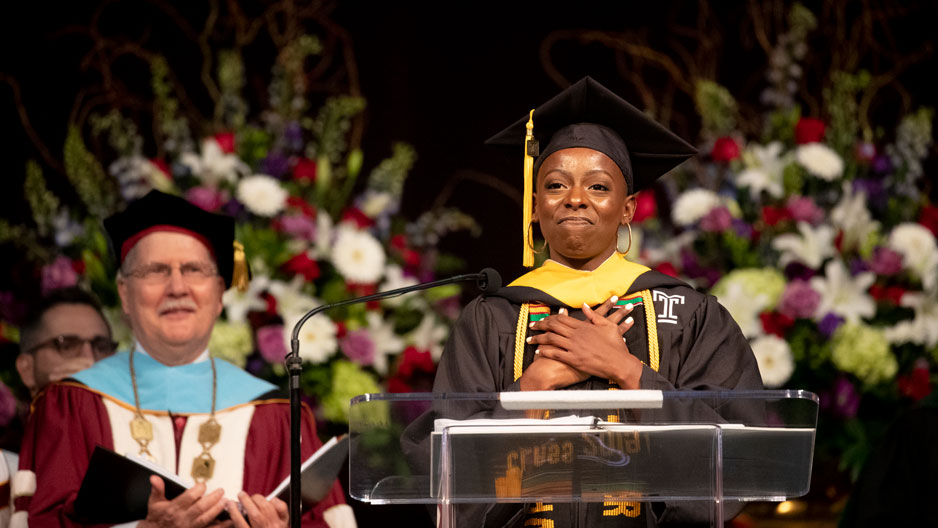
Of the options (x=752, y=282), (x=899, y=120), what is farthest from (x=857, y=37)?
(x=752, y=282)

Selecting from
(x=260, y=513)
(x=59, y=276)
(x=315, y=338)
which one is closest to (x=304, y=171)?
(x=315, y=338)

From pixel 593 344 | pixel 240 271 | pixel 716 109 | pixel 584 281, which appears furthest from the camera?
pixel 716 109

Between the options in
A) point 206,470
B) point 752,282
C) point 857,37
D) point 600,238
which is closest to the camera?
point 600,238

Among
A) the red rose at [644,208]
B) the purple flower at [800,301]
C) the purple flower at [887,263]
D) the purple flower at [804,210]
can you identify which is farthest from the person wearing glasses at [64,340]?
the purple flower at [887,263]

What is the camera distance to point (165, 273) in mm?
4562

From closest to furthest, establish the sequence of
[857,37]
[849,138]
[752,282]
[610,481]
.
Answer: [610,481] < [752,282] < [849,138] < [857,37]

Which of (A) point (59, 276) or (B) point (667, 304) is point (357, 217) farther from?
(B) point (667, 304)

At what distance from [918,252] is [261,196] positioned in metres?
2.47

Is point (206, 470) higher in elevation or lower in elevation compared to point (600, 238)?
lower

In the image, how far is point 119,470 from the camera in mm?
3959

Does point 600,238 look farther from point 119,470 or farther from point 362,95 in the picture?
point 362,95

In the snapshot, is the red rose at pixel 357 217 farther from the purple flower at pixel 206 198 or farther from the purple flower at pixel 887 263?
the purple flower at pixel 887 263

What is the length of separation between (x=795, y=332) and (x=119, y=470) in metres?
2.50

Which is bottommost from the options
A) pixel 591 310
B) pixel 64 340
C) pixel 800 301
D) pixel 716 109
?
pixel 591 310
